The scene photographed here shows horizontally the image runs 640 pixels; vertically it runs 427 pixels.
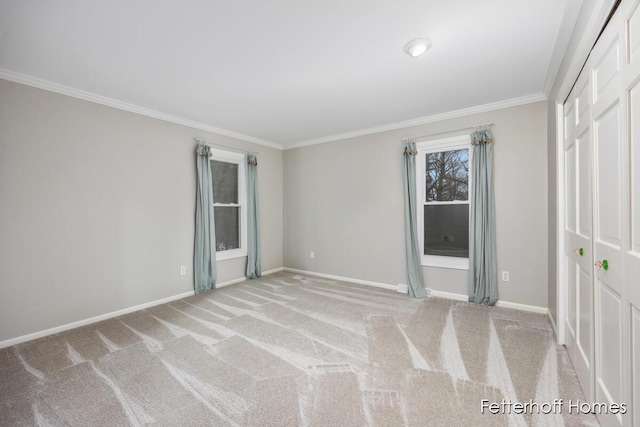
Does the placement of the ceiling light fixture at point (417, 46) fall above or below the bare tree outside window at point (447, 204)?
above

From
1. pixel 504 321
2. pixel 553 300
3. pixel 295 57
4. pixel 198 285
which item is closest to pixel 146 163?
pixel 198 285

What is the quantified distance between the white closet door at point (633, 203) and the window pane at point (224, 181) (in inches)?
173

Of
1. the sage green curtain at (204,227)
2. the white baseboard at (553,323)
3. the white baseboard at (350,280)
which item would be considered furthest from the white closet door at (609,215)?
the sage green curtain at (204,227)

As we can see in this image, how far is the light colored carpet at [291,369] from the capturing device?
164 centimetres

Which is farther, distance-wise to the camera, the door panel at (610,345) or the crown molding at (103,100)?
the crown molding at (103,100)

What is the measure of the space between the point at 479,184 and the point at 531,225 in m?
0.73

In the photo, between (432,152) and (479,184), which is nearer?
(479,184)

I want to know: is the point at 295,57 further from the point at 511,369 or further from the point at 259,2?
the point at 511,369

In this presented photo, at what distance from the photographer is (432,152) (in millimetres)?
3863

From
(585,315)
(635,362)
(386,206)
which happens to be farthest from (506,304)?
(635,362)

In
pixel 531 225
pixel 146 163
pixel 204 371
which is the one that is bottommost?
pixel 204 371

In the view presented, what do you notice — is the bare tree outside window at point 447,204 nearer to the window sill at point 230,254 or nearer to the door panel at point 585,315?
the door panel at point 585,315

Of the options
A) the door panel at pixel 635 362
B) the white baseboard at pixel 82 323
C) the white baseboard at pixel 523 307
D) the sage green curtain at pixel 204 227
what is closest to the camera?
the door panel at pixel 635 362

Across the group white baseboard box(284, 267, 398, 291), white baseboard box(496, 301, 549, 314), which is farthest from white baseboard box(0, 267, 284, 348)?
white baseboard box(496, 301, 549, 314)
